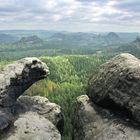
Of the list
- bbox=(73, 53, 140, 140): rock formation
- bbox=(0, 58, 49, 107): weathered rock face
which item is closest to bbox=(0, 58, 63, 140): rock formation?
bbox=(0, 58, 49, 107): weathered rock face

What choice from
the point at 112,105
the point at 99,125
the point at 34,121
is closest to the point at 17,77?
the point at 34,121

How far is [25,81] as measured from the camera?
3869 centimetres

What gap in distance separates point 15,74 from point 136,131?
15.1 meters

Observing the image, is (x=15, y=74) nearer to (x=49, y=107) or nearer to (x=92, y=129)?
(x=49, y=107)

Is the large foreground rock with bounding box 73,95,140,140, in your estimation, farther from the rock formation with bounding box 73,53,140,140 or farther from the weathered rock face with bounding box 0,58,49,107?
the weathered rock face with bounding box 0,58,49,107

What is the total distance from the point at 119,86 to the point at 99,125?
4.72 metres

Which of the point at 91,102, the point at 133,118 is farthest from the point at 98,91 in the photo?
the point at 133,118

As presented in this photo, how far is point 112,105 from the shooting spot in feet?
117

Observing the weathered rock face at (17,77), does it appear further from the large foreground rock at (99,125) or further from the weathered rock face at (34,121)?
the large foreground rock at (99,125)

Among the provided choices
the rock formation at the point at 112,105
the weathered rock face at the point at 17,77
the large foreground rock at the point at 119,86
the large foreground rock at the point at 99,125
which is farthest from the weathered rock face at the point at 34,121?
the large foreground rock at the point at 119,86

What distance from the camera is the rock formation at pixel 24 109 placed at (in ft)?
111

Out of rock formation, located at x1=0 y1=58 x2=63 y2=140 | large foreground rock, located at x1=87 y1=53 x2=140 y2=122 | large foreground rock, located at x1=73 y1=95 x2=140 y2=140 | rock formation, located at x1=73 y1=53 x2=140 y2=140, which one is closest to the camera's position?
large foreground rock, located at x1=73 y1=95 x2=140 y2=140

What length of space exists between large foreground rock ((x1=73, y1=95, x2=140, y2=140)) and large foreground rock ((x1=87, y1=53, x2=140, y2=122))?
883 millimetres

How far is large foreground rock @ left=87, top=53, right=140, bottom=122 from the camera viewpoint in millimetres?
32188
